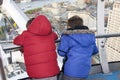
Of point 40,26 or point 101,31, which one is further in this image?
point 101,31

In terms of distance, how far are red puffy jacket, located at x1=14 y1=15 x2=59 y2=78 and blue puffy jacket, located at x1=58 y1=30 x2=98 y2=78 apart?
22 centimetres

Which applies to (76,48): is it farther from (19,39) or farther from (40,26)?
(19,39)

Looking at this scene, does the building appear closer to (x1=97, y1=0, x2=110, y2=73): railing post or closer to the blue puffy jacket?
(x1=97, y1=0, x2=110, y2=73): railing post

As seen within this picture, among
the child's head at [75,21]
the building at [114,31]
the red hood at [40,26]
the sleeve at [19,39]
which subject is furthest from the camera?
the building at [114,31]

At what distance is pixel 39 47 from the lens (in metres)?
3.29

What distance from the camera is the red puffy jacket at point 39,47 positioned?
3.29m

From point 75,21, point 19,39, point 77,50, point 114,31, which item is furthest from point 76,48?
point 114,31

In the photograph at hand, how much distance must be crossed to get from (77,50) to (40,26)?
598 mm

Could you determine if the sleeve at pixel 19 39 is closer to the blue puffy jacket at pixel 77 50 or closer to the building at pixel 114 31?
the blue puffy jacket at pixel 77 50

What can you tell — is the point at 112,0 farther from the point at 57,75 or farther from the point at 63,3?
the point at 57,75

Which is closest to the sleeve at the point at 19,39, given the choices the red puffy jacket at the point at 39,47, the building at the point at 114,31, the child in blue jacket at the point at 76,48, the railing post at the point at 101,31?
the red puffy jacket at the point at 39,47

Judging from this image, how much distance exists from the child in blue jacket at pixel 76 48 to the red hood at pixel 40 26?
34 cm

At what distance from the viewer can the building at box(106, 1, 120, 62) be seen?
15.1 ft

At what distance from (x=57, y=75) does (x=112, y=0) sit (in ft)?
5.95
